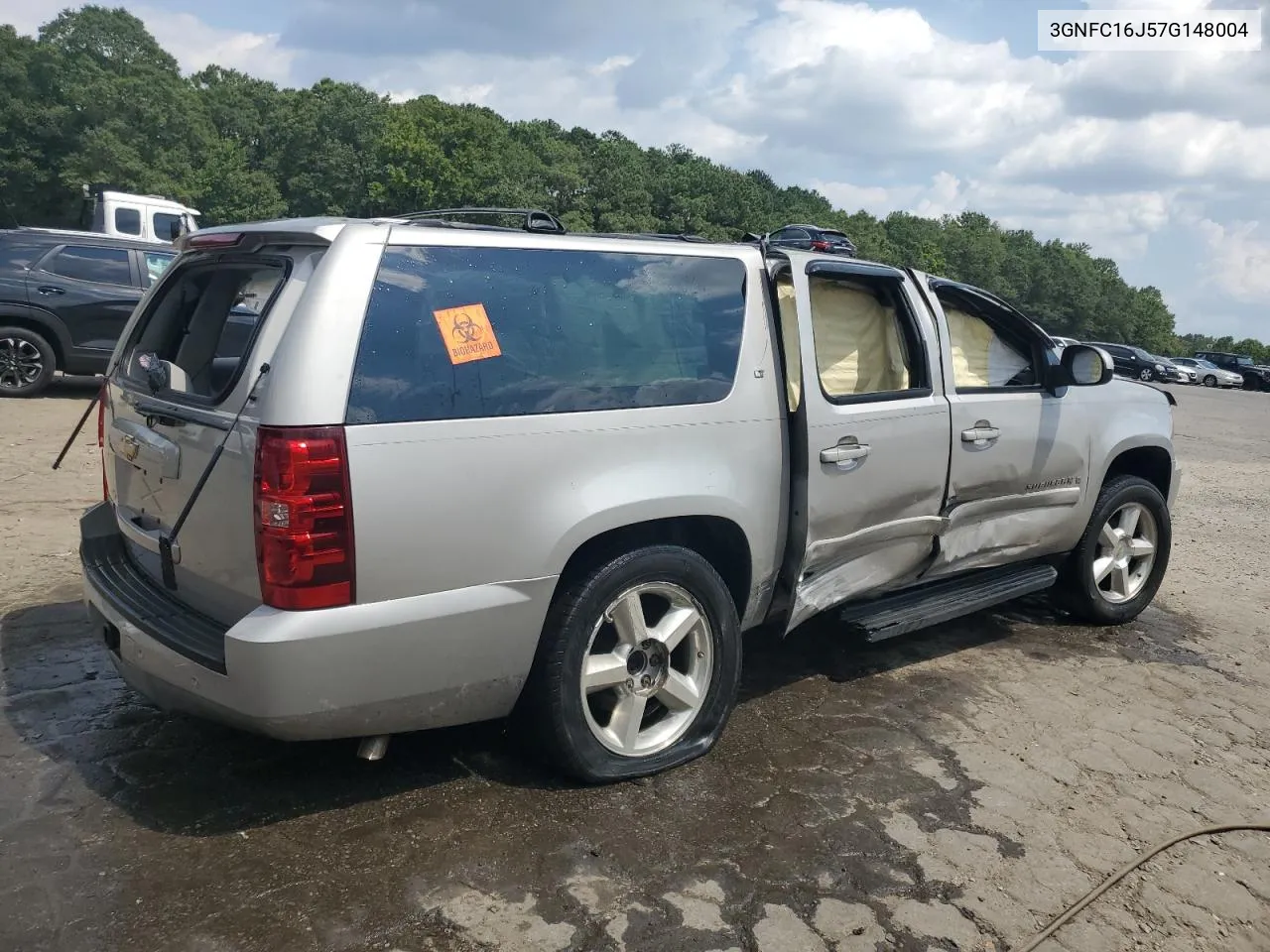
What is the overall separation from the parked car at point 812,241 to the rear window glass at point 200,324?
1.98 metres

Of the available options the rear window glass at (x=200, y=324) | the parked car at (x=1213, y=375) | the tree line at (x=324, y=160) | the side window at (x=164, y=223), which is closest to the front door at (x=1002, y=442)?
the rear window glass at (x=200, y=324)

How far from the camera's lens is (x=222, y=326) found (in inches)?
141

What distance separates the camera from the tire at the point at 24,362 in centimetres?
1109

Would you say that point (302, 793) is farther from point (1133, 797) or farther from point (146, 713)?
point (1133, 797)

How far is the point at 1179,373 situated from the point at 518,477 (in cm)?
4656

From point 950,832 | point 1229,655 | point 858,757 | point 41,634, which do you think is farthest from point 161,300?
point 1229,655

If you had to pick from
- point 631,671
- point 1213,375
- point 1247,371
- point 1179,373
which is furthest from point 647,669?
point 1247,371

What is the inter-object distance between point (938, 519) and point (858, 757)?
3.78ft

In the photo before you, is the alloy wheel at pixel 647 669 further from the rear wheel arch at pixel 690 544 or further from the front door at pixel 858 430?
the front door at pixel 858 430

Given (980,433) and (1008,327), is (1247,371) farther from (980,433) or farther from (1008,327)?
(980,433)

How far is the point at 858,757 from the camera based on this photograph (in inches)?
148

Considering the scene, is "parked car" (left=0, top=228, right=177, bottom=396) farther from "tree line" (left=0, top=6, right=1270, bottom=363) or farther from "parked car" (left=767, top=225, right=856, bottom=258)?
"tree line" (left=0, top=6, right=1270, bottom=363)

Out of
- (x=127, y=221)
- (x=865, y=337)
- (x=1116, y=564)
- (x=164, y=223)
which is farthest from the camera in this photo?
(x=164, y=223)

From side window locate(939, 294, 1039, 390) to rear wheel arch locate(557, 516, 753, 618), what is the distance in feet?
5.41
